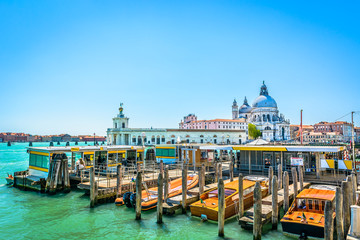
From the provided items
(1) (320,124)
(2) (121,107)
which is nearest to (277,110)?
(1) (320,124)

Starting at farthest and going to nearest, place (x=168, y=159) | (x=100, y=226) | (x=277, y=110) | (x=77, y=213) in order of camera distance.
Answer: (x=277, y=110) → (x=168, y=159) → (x=77, y=213) → (x=100, y=226)

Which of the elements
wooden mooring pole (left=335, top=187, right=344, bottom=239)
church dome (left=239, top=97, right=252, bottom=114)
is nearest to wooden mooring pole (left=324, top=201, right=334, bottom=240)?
wooden mooring pole (left=335, top=187, right=344, bottom=239)

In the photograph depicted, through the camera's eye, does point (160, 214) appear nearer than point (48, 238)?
No

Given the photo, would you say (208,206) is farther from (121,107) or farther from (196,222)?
(121,107)

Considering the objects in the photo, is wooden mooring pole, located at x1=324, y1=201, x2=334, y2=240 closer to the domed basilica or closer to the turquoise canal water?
the turquoise canal water

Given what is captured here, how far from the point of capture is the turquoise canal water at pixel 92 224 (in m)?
11.3

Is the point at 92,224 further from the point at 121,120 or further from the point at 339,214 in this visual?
the point at 121,120

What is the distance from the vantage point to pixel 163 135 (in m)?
84.0

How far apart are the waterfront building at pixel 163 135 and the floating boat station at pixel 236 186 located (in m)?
55.1

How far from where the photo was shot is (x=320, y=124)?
13162cm

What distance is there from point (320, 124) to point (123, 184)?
13633 centimetres

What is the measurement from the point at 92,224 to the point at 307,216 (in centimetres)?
962

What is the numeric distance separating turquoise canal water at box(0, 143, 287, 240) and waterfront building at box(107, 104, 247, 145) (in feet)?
220

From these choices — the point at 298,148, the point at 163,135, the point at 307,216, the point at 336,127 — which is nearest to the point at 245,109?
the point at 336,127
